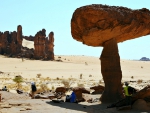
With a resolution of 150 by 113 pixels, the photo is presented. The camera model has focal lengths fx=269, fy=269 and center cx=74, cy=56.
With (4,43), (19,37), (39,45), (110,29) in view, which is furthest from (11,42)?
(110,29)

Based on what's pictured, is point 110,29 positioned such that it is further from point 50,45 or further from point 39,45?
point 50,45

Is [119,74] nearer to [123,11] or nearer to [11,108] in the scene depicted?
[123,11]

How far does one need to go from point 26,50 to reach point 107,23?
77.2 m

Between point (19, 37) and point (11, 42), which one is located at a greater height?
point (19, 37)

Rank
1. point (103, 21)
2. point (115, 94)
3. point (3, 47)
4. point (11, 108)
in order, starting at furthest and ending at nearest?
point (3, 47), point (115, 94), point (103, 21), point (11, 108)

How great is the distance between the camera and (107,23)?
38.6 feet

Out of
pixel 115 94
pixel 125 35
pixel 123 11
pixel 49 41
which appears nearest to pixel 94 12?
pixel 123 11

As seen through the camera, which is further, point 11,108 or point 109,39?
point 109,39

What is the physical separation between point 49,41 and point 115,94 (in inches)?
2997

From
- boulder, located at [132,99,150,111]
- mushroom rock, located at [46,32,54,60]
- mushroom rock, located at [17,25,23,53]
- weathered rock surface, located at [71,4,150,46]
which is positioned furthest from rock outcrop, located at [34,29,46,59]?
boulder, located at [132,99,150,111]

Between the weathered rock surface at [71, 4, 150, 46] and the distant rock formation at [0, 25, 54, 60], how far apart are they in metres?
66.3

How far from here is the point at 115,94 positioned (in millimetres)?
12805

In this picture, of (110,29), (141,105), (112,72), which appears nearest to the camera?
(141,105)

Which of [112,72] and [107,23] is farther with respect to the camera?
[112,72]
